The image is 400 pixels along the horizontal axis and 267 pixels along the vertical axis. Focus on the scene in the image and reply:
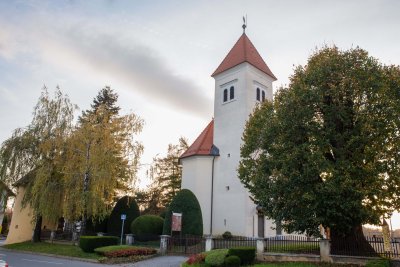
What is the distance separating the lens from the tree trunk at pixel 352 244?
16062 millimetres

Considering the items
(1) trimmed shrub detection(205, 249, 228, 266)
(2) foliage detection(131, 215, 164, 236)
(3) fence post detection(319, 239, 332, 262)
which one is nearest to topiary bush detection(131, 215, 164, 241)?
(2) foliage detection(131, 215, 164, 236)

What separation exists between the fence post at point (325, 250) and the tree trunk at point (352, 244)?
343 mm

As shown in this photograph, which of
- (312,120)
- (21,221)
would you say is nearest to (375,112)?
(312,120)

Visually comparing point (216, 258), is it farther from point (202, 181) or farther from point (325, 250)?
point (202, 181)

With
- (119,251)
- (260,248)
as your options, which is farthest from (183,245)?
(260,248)

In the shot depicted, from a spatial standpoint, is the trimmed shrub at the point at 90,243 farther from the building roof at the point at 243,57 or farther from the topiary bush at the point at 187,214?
the building roof at the point at 243,57

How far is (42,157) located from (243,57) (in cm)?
1975

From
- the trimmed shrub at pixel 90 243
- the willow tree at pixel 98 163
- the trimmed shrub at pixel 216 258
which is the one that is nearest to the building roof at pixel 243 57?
the willow tree at pixel 98 163

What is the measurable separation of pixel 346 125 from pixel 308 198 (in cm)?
424

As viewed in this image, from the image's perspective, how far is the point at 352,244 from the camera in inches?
645

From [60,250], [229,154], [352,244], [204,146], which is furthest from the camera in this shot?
[204,146]

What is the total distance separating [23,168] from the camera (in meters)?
27.9

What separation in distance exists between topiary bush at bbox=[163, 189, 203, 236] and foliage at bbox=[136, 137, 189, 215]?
71.0ft

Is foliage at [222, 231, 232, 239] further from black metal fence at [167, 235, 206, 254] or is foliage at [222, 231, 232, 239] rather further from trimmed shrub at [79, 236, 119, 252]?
trimmed shrub at [79, 236, 119, 252]
